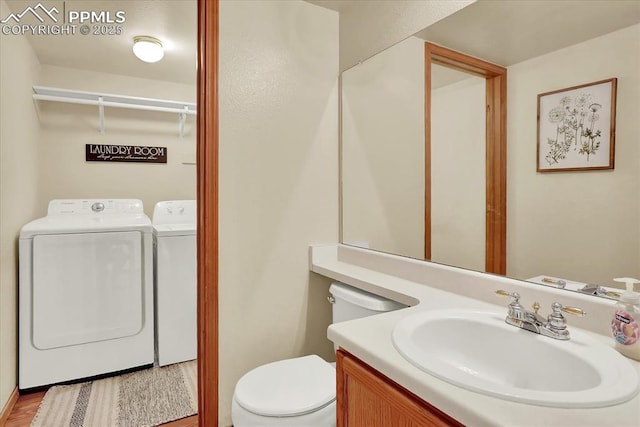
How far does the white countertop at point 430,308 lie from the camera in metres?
0.56

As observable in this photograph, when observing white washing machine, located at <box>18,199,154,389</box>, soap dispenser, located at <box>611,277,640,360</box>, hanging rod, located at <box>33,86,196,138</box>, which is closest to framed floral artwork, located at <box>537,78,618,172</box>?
soap dispenser, located at <box>611,277,640,360</box>

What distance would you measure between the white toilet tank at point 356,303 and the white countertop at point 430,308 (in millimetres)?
52

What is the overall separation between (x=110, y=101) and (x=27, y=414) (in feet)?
7.88

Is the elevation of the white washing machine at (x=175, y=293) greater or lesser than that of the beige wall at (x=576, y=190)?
lesser

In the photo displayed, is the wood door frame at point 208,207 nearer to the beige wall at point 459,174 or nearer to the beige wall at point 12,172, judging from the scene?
the beige wall at point 459,174

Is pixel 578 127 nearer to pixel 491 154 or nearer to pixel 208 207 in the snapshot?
pixel 491 154

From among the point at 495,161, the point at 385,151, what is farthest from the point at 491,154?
the point at 385,151

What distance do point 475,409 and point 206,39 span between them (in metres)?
1.74

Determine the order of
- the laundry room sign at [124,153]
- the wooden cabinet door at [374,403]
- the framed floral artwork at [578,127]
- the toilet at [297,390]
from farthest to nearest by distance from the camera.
A: 1. the laundry room sign at [124,153]
2. the toilet at [297,390]
3. the framed floral artwork at [578,127]
4. the wooden cabinet door at [374,403]

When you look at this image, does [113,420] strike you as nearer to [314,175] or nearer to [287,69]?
[314,175]

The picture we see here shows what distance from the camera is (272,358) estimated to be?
180 centimetres

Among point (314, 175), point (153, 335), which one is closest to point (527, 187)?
point (314, 175)

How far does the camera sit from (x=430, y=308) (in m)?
1.11

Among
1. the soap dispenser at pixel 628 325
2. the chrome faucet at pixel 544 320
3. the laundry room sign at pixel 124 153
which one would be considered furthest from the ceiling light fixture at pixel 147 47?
the soap dispenser at pixel 628 325
